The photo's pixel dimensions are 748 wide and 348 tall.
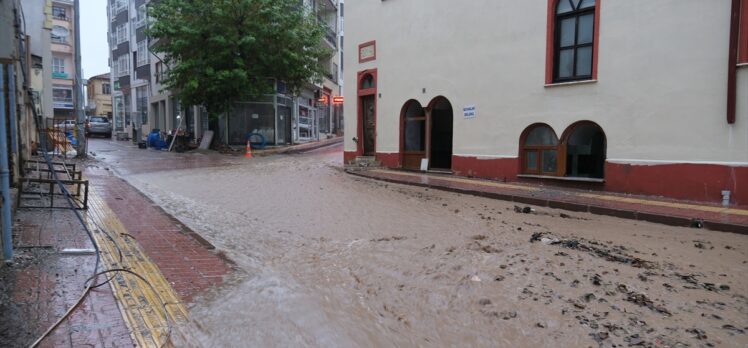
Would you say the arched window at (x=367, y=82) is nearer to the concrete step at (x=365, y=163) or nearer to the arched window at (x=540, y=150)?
the concrete step at (x=365, y=163)

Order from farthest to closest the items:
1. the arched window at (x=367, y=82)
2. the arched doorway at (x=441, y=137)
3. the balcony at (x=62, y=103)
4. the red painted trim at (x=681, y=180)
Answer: the balcony at (x=62, y=103)
the arched window at (x=367, y=82)
the arched doorway at (x=441, y=137)
the red painted trim at (x=681, y=180)

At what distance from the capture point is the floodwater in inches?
148

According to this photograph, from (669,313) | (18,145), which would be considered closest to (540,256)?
(669,313)

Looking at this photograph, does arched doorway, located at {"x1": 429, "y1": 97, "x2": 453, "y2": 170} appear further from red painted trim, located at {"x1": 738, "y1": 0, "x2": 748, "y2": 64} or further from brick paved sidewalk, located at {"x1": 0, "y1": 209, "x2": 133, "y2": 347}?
→ brick paved sidewalk, located at {"x1": 0, "y1": 209, "x2": 133, "y2": 347}

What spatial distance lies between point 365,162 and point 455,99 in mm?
4129

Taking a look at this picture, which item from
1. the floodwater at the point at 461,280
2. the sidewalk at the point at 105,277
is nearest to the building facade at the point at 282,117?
the floodwater at the point at 461,280

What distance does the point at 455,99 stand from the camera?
14398mm

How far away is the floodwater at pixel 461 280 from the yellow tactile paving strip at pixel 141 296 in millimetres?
164

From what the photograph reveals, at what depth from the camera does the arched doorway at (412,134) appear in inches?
625

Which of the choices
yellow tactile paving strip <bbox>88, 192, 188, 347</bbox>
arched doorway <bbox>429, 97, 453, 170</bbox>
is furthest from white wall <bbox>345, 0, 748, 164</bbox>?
yellow tactile paving strip <bbox>88, 192, 188, 347</bbox>

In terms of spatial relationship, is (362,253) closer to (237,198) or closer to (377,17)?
(237,198)

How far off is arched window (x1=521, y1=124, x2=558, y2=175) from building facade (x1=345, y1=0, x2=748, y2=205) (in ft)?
0.11

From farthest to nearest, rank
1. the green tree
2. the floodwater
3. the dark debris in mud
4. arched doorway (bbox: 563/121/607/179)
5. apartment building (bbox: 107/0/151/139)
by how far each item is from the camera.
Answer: apartment building (bbox: 107/0/151/139) → the green tree → arched doorway (bbox: 563/121/607/179) → the dark debris in mud → the floodwater

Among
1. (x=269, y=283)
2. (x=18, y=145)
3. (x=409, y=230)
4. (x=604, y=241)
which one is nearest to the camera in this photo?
(x=269, y=283)
